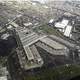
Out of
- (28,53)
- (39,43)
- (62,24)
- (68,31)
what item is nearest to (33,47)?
(39,43)

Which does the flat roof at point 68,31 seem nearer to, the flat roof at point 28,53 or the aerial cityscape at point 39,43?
the aerial cityscape at point 39,43

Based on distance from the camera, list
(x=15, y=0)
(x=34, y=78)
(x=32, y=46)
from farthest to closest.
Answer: (x=15, y=0), (x=32, y=46), (x=34, y=78)

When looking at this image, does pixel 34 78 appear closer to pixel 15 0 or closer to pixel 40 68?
pixel 40 68

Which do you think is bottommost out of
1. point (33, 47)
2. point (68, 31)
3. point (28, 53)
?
point (68, 31)

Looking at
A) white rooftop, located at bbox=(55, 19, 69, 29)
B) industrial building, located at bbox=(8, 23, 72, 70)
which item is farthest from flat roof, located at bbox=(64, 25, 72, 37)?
industrial building, located at bbox=(8, 23, 72, 70)

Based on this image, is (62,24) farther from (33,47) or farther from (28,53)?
(28,53)

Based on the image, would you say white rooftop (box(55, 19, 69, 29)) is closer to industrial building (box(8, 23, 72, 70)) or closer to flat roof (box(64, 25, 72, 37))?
flat roof (box(64, 25, 72, 37))

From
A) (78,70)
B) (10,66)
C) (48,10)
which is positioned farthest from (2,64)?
(48,10)

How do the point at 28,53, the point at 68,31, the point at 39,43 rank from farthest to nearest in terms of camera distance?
the point at 68,31 < the point at 39,43 < the point at 28,53
